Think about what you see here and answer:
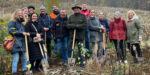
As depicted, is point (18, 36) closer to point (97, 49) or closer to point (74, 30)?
point (74, 30)

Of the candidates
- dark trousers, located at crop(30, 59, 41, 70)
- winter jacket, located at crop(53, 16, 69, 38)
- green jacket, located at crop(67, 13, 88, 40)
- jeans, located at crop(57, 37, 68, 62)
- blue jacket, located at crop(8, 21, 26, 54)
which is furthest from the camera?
jeans, located at crop(57, 37, 68, 62)

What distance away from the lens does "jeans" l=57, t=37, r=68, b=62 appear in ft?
18.3

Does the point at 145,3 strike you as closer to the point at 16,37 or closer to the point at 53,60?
the point at 53,60

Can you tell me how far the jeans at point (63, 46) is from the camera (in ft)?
18.3


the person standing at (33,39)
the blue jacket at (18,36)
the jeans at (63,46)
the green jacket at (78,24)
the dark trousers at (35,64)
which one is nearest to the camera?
the blue jacket at (18,36)

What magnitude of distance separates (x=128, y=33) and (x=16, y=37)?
3.42m

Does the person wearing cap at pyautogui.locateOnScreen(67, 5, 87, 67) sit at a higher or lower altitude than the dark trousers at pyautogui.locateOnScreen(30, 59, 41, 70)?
higher

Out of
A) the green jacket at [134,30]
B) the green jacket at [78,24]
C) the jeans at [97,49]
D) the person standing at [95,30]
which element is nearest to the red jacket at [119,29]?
the green jacket at [134,30]

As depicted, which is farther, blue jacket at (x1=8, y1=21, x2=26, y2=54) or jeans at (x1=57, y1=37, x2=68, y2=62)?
jeans at (x1=57, y1=37, x2=68, y2=62)

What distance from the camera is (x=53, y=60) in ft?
19.6

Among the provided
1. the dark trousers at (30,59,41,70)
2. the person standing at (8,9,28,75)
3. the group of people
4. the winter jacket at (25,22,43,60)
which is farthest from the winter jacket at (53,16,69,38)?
the person standing at (8,9,28,75)

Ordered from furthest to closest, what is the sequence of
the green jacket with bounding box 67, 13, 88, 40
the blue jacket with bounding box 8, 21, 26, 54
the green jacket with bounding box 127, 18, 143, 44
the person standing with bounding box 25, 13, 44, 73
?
the green jacket with bounding box 127, 18, 143, 44 < the green jacket with bounding box 67, 13, 88, 40 < the person standing with bounding box 25, 13, 44, 73 < the blue jacket with bounding box 8, 21, 26, 54

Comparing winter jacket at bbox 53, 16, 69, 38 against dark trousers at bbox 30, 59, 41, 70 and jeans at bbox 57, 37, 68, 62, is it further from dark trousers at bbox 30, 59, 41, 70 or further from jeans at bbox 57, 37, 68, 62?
dark trousers at bbox 30, 59, 41, 70

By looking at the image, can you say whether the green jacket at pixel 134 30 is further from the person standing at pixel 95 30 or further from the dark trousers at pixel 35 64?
the dark trousers at pixel 35 64
